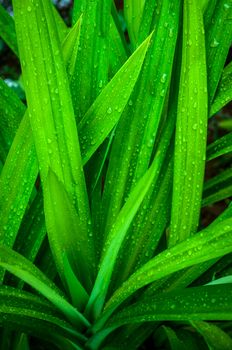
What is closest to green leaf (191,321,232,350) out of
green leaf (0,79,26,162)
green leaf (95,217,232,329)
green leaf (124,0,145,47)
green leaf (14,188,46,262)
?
green leaf (95,217,232,329)

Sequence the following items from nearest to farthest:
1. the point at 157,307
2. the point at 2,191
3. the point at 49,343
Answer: the point at 157,307
the point at 2,191
the point at 49,343

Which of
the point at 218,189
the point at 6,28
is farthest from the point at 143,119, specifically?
the point at 6,28

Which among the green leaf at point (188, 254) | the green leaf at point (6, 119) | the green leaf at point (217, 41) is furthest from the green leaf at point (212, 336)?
the green leaf at point (6, 119)

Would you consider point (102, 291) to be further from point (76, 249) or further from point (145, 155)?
point (145, 155)

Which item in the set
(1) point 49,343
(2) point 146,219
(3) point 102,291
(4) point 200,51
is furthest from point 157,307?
(4) point 200,51

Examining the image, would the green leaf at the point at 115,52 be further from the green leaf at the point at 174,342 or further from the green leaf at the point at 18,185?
the green leaf at the point at 174,342
